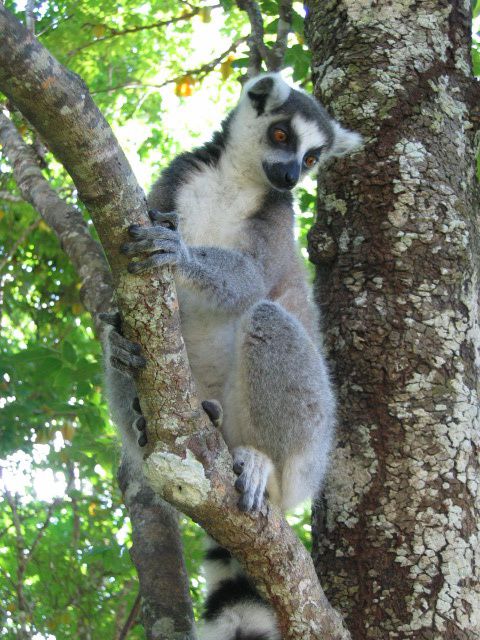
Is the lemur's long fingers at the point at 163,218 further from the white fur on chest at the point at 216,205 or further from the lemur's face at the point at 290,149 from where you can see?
the lemur's face at the point at 290,149

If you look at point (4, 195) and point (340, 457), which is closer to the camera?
point (340, 457)

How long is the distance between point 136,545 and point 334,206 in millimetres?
1945

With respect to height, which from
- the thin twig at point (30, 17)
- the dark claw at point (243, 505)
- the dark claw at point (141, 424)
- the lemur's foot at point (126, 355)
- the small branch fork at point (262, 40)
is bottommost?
the dark claw at point (243, 505)

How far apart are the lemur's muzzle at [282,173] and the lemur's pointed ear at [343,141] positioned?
0.82ft

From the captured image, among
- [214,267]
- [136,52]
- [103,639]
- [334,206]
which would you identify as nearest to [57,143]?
[214,267]

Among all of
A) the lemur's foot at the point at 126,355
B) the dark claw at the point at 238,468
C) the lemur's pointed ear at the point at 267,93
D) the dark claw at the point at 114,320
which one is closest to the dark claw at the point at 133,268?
the lemur's foot at the point at 126,355

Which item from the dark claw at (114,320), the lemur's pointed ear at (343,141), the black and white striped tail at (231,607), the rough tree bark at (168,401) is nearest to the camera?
the rough tree bark at (168,401)

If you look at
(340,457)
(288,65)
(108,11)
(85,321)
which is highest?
(108,11)

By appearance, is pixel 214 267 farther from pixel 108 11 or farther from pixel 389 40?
pixel 108 11

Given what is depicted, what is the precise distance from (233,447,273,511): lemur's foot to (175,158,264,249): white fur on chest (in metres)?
1.18

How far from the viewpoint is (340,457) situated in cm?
323

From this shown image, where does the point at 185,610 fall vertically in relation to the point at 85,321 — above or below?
below

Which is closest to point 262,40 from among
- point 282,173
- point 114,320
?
point 282,173

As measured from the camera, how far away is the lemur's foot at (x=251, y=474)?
2580 millimetres
